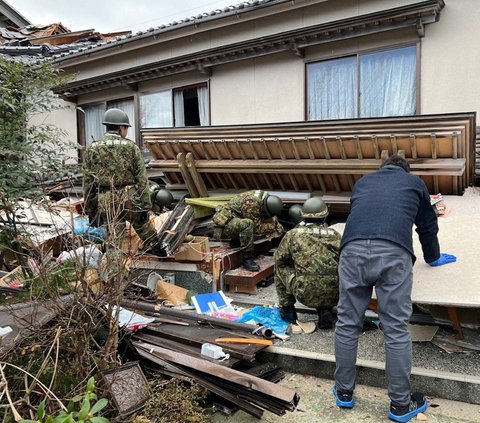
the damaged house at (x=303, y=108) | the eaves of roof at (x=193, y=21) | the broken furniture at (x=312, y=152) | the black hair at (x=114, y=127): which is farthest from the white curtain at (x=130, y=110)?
the black hair at (x=114, y=127)

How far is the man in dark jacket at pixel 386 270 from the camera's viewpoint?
3.13m

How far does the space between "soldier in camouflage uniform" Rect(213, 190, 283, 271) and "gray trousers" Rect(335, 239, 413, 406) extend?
2.66 meters

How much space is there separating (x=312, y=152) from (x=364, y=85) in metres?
2.12

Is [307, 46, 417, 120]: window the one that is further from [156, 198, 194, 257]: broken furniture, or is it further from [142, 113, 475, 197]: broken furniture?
[156, 198, 194, 257]: broken furniture

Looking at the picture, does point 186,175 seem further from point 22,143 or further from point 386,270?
point 386,270

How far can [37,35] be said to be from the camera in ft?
50.5

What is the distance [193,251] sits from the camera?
5789 mm

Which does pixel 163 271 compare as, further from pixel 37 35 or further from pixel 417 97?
pixel 37 35

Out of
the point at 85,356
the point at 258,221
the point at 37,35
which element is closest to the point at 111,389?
the point at 85,356

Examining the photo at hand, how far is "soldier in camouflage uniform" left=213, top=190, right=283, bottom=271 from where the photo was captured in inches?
238

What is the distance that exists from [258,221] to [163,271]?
1541 mm

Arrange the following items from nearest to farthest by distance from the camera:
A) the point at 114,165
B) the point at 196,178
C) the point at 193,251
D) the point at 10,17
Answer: the point at 114,165, the point at 193,251, the point at 196,178, the point at 10,17

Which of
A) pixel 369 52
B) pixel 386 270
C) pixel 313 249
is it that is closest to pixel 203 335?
pixel 313 249

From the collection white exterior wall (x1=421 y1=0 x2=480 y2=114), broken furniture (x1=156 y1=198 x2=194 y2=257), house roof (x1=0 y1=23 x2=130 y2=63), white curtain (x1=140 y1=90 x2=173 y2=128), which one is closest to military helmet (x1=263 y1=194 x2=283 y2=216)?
broken furniture (x1=156 y1=198 x2=194 y2=257)
